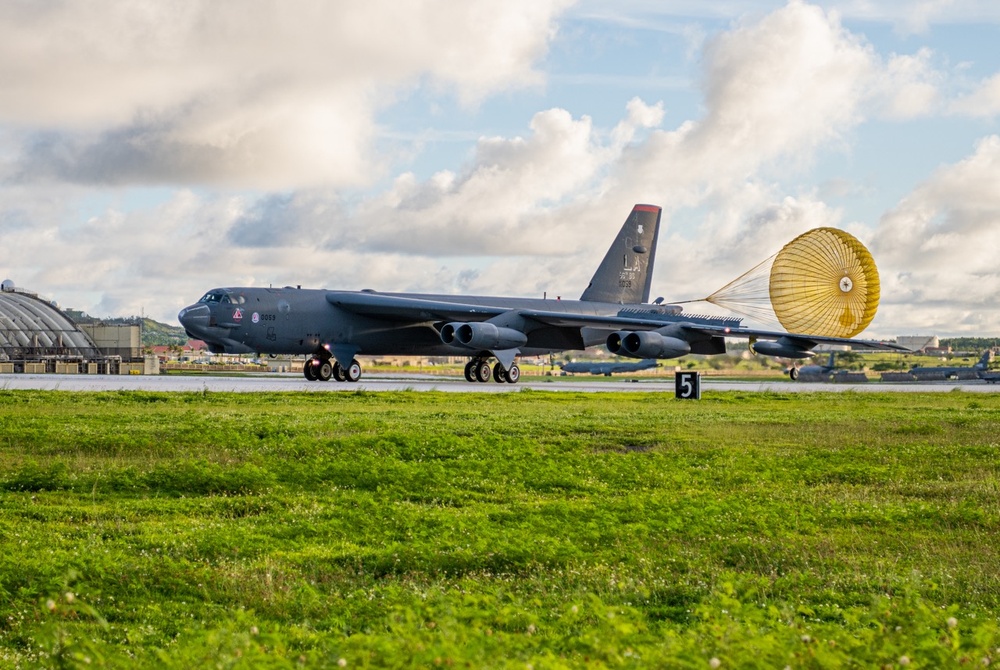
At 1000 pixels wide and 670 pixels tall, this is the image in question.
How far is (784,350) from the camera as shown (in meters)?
46.8

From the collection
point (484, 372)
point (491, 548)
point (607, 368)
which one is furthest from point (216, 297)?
point (607, 368)

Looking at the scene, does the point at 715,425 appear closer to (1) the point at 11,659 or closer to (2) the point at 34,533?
(2) the point at 34,533

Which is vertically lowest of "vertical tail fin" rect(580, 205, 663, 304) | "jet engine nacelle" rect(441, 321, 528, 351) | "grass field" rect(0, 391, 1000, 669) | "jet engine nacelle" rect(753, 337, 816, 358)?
"grass field" rect(0, 391, 1000, 669)

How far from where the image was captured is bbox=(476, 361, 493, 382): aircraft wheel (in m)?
46.2

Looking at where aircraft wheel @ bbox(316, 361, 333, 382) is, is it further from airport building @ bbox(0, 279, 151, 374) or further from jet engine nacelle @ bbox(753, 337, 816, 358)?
airport building @ bbox(0, 279, 151, 374)

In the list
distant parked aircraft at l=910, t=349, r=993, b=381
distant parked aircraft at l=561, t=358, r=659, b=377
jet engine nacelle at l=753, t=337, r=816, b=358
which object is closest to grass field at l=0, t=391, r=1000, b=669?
jet engine nacelle at l=753, t=337, r=816, b=358

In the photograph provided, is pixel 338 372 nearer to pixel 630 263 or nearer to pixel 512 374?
pixel 512 374

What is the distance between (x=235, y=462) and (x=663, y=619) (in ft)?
32.7

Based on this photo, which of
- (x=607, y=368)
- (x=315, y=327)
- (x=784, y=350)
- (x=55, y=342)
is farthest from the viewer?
(x=607, y=368)

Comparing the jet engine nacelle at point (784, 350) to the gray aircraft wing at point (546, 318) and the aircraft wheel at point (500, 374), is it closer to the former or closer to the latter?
the gray aircraft wing at point (546, 318)

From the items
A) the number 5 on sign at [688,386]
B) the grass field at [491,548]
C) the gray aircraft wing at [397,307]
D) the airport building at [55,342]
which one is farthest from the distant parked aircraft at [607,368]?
the grass field at [491,548]

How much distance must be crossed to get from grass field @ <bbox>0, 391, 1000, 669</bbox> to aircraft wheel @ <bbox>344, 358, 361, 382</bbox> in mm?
21972

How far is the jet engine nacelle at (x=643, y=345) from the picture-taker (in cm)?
4175

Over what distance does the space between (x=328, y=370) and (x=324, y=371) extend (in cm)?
24
